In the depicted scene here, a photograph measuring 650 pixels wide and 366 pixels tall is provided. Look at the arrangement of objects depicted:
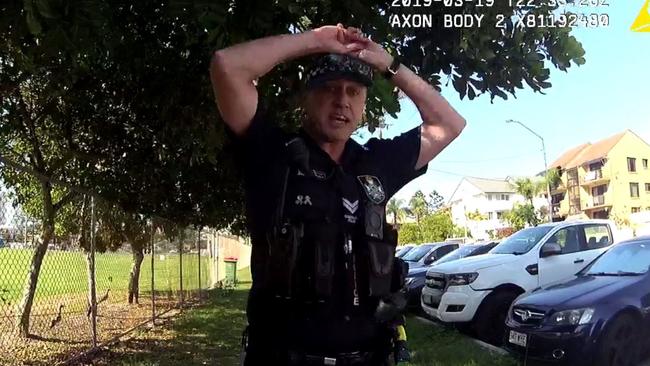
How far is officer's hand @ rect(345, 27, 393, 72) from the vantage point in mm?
2146

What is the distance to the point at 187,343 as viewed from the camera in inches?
384

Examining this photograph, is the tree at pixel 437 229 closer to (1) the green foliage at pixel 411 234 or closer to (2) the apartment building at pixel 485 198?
(1) the green foliage at pixel 411 234

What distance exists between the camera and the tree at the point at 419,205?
77.1 metres

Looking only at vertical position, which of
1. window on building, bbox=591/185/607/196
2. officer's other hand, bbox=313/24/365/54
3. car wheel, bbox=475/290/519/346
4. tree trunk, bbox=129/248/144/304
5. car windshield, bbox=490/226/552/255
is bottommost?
car wheel, bbox=475/290/519/346

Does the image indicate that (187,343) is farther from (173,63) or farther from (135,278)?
(173,63)

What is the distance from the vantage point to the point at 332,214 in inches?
77.0

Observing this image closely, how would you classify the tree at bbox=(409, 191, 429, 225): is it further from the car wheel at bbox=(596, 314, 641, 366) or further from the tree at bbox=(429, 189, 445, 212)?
the car wheel at bbox=(596, 314, 641, 366)

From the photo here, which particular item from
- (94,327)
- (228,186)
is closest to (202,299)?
(228,186)

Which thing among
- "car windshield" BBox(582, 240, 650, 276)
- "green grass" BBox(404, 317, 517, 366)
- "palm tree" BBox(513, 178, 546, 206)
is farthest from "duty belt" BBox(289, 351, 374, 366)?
"palm tree" BBox(513, 178, 546, 206)

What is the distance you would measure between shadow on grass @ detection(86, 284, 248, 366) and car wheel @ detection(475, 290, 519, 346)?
3.64 metres

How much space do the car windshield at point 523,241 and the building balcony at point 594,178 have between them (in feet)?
200

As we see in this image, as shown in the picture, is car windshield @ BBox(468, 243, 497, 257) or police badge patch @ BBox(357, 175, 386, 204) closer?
police badge patch @ BBox(357, 175, 386, 204)

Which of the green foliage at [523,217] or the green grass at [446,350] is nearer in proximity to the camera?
the green grass at [446,350]

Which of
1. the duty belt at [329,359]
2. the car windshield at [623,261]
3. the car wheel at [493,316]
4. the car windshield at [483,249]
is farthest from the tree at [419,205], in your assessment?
the duty belt at [329,359]
